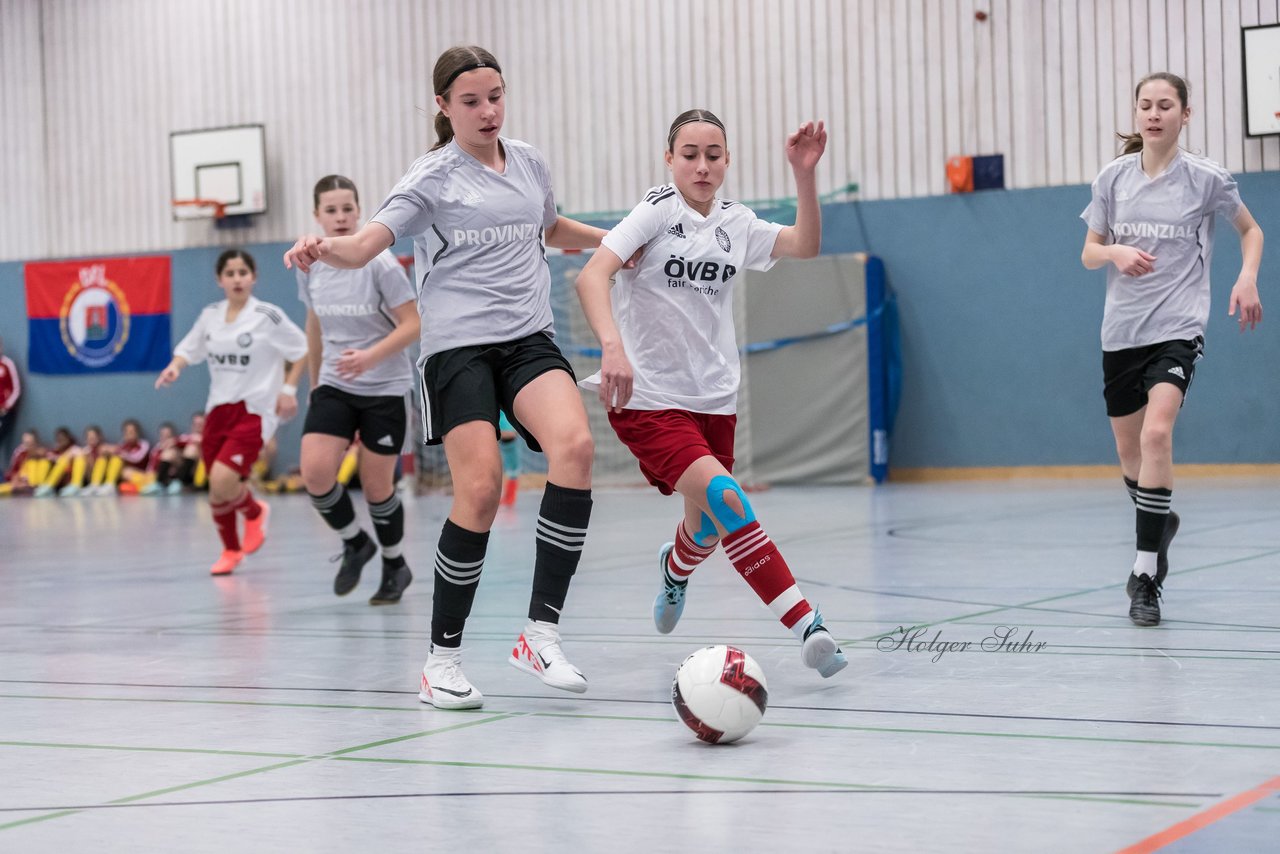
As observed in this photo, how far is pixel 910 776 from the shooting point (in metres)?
3.29

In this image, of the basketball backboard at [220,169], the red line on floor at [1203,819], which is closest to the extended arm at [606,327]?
the red line on floor at [1203,819]

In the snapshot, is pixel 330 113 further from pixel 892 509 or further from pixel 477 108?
pixel 477 108

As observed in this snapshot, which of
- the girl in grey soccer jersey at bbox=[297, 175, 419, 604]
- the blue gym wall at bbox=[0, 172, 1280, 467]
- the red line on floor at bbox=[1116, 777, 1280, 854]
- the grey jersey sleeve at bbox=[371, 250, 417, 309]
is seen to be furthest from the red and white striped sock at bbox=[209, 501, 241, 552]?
the blue gym wall at bbox=[0, 172, 1280, 467]

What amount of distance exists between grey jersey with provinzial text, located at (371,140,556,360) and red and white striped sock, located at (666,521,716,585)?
0.90 meters

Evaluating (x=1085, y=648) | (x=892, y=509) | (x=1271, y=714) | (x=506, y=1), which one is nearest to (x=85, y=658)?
(x=1085, y=648)

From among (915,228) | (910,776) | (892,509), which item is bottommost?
(892,509)

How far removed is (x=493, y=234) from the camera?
4.66 meters

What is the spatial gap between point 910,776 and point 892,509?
29.7 feet

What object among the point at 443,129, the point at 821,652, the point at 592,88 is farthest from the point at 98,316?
the point at 821,652

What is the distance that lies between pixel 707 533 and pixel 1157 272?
6.85ft

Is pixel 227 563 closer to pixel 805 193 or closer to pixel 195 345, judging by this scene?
pixel 195 345

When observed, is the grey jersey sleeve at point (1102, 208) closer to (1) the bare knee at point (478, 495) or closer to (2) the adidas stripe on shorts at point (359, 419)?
(1) the bare knee at point (478, 495)

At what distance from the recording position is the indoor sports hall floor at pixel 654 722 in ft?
9.74

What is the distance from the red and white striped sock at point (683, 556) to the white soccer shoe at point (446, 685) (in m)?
0.98
